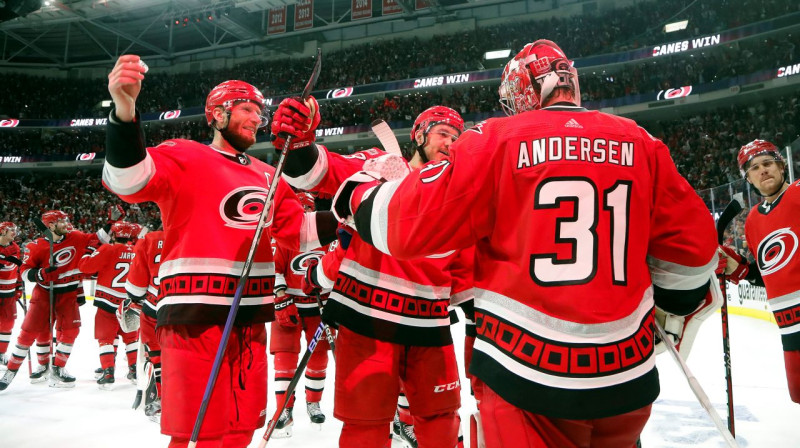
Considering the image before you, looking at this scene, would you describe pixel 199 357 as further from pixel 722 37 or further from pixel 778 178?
pixel 722 37

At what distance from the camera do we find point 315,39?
83.5 ft

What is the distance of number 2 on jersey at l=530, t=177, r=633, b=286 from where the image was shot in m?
1.26

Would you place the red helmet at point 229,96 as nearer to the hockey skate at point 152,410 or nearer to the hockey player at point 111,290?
the hockey skate at point 152,410

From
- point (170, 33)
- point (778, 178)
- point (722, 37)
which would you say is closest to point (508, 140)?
point (778, 178)

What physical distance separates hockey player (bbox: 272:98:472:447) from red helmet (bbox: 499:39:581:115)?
0.86m

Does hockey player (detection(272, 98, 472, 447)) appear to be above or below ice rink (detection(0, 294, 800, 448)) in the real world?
above

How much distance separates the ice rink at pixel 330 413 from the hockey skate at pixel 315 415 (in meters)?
0.05

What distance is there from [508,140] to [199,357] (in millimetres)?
1509

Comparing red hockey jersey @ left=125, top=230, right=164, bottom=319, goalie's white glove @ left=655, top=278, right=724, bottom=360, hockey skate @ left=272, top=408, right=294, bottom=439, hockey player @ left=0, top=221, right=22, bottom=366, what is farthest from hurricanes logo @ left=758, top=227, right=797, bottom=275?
hockey player @ left=0, top=221, right=22, bottom=366

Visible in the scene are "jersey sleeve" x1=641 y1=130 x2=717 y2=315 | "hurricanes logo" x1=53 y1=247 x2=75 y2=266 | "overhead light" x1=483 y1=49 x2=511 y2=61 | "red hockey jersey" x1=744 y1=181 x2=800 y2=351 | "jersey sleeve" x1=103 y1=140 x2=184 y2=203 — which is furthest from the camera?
"overhead light" x1=483 y1=49 x2=511 y2=61

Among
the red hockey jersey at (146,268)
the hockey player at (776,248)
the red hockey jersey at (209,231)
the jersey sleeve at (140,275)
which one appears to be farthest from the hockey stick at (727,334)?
the jersey sleeve at (140,275)

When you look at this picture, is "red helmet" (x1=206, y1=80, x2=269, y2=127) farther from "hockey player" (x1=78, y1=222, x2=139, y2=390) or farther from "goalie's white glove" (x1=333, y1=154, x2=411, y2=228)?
"hockey player" (x1=78, y1=222, x2=139, y2=390)

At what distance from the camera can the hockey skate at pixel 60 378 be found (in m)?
5.75

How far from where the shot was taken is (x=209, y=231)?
2.23m
